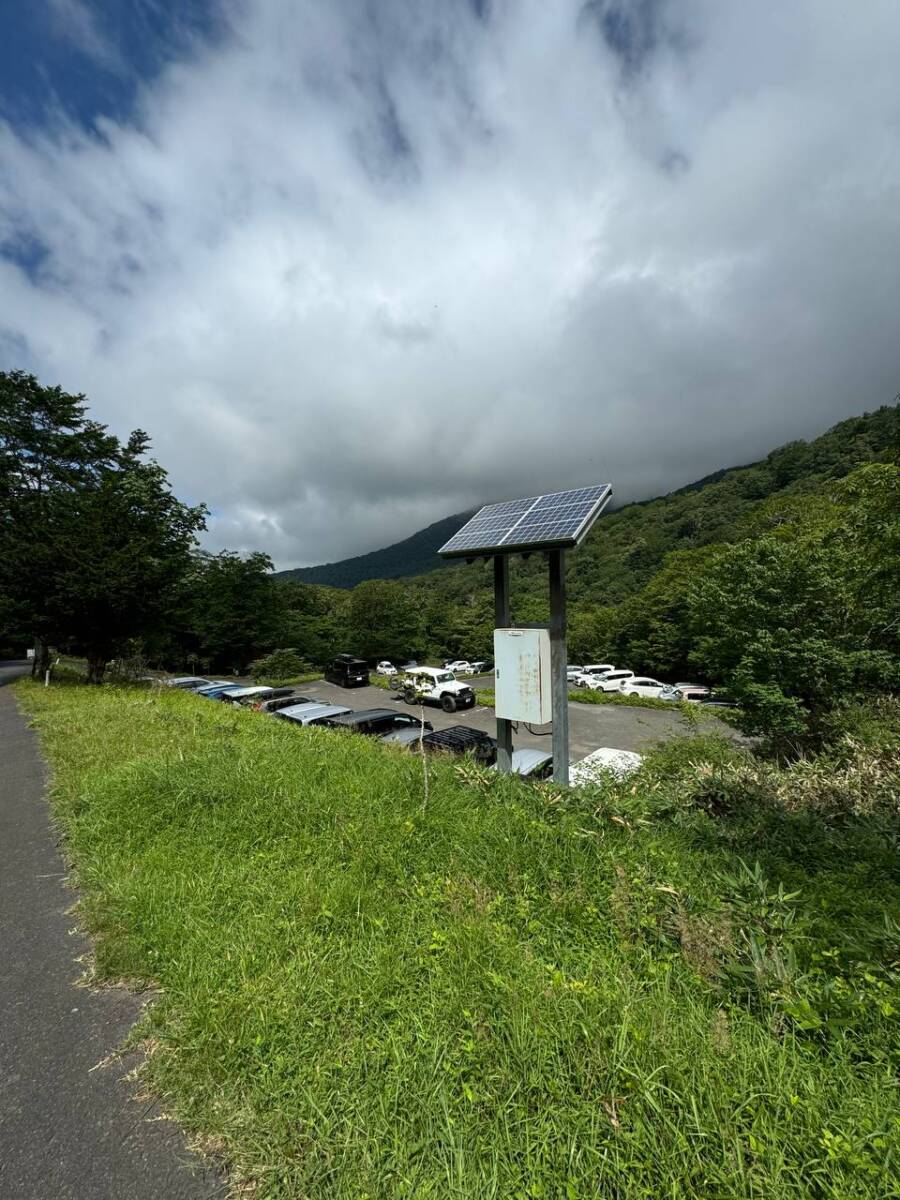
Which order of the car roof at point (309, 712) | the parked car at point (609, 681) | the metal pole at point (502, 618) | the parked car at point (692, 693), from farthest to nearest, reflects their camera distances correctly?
the parked car at point (609, 681) → the parked car at point (692, 693) → the car roof at point (309, 712) → the metal pole at point (502, 618)

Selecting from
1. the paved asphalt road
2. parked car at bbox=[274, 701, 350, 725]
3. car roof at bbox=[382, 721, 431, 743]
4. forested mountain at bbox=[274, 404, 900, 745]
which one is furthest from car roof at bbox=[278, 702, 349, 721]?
the paved asphalt road

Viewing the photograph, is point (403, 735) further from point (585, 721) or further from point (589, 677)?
point (589, 677)

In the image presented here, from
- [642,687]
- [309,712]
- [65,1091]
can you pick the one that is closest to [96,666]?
[309,712]

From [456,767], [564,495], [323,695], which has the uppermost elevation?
[564,495]

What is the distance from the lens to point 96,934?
2867mm

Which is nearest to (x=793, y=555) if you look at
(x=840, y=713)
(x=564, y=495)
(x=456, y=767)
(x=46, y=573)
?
(x=840, y=713)

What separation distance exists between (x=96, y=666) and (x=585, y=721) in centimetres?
1624

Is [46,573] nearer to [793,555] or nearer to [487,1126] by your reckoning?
[487,1126]

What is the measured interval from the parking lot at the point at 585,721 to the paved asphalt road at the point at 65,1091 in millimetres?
9695

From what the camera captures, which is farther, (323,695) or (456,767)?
(323,695)

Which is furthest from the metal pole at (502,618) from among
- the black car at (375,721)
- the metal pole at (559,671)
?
the black car at (375,721)

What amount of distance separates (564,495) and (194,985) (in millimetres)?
5178

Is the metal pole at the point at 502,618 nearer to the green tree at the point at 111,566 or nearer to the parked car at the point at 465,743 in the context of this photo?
the parked car at the point at 465,743

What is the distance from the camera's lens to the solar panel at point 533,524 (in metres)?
4.64
